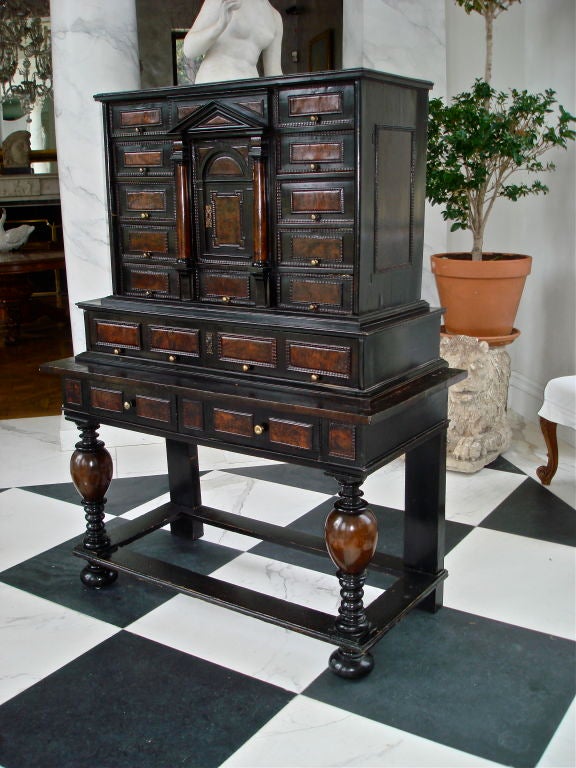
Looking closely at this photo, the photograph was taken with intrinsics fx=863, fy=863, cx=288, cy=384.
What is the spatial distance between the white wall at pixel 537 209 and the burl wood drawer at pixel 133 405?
259cm

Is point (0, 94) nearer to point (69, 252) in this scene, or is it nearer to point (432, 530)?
point (69, 252)

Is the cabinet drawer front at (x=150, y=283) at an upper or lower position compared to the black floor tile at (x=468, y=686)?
upper

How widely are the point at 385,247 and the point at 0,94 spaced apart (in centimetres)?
1021

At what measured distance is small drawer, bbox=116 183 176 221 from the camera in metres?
2.59

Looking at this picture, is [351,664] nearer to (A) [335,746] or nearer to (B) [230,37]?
(A) [335,746]

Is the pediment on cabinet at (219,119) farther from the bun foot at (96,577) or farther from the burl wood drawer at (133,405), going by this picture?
the bun foot at (96,577)

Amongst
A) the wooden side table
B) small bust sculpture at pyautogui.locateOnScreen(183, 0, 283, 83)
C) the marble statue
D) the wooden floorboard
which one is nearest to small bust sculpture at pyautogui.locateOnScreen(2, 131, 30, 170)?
the wooden floorboard

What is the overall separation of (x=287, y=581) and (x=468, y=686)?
831 mm

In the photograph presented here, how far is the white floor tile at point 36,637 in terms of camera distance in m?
2.47

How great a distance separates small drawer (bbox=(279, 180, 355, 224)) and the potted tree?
1.73m

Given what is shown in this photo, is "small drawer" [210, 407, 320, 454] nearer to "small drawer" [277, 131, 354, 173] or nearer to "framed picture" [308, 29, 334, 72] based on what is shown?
"small drawer" [277, 131, 354, 173]

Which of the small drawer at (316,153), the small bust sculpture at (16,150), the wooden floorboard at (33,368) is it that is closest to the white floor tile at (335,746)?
the small drawer at (316,153)

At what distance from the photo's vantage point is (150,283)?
2.70 metres

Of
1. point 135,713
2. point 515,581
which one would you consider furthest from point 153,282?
point 515,581
